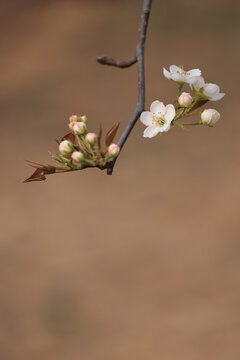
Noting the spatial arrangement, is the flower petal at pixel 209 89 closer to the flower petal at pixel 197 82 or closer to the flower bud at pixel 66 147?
the flower petal at pixel 197 82

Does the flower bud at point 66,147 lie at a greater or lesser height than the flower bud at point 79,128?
lesser

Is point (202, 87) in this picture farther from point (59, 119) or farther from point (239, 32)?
point (239, 32)

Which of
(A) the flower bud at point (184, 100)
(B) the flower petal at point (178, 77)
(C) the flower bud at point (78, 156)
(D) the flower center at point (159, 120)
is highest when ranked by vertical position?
(B) the flower petal at point (178, 77)

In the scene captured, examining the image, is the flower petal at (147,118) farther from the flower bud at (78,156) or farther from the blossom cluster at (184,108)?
the flower bud at (78,156)

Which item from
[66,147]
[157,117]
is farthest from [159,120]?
[66,147]

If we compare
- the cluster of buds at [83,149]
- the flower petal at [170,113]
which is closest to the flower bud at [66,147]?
the cluster of buds at [83,149]

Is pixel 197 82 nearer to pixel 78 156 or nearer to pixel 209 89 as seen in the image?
A: pixel 209 89

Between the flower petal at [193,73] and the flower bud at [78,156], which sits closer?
the flower bud at [78,156]

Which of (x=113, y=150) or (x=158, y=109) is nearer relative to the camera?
(x=113, y=150)
